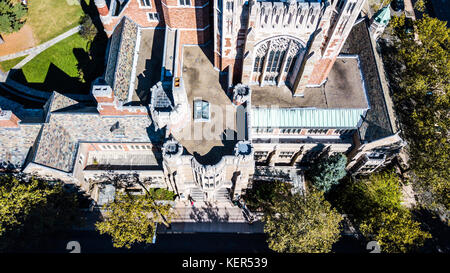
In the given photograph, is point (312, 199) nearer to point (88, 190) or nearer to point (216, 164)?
point (216, 164)

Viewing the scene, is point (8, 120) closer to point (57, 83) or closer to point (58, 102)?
point (58, 102)

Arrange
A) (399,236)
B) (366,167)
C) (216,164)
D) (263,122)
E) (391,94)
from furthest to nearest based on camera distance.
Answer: (391,94), (366,167), (263,122), (399,236), (216,164)

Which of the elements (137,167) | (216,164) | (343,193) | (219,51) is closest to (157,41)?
(219,51)

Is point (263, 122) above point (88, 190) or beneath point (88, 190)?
above

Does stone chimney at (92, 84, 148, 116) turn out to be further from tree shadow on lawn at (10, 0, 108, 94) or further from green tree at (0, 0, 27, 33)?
green tree at (0, 0, 27, 33)

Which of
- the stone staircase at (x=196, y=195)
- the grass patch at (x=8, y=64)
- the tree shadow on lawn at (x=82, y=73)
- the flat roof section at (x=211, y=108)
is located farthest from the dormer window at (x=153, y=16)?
the grass patch at (x=8, y=64)

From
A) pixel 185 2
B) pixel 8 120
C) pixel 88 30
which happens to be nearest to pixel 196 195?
pixel 8 120
